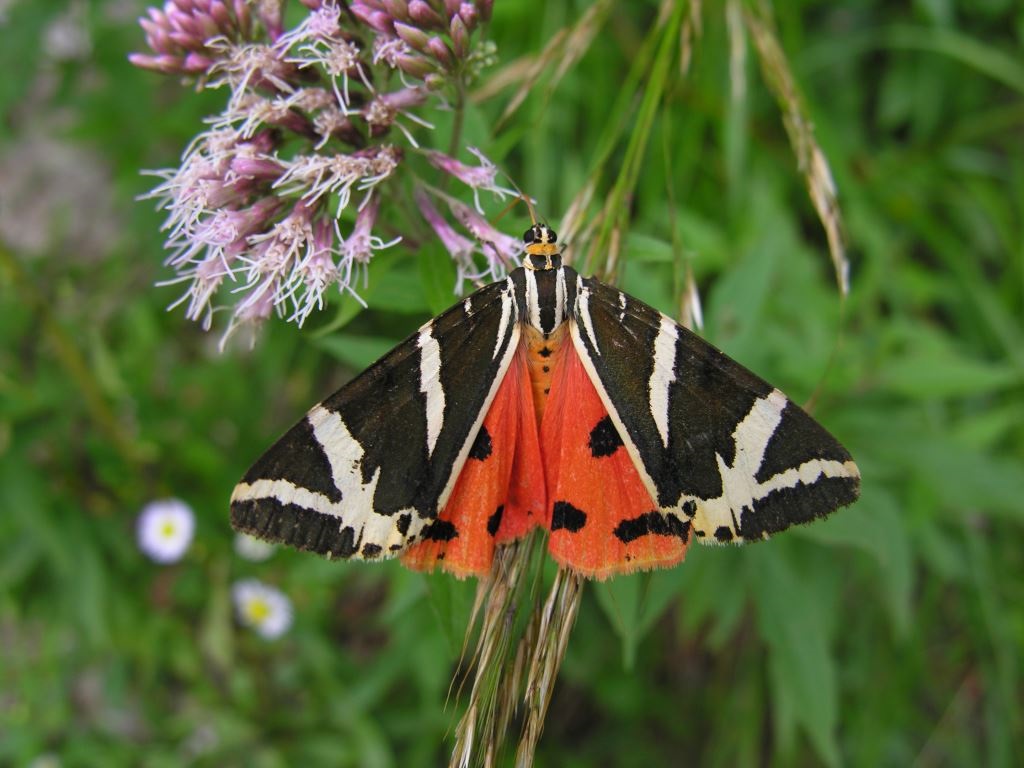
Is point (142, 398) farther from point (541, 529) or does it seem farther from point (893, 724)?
point (893, 724)

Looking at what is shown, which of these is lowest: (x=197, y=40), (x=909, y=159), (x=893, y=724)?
(x=893, y=724)

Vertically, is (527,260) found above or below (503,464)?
above

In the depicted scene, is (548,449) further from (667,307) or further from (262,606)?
(262,606)

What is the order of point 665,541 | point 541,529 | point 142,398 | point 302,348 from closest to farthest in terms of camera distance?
point 665,541 < point 541,529 < point 142,398 < point 302,348

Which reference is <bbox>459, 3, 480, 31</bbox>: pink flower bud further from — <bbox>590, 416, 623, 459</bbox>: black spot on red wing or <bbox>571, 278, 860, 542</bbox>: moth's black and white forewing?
<bbox>590, 416, 623, 459</bbox>: black spot on red wing

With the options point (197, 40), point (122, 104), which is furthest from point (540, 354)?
point (122, 104)

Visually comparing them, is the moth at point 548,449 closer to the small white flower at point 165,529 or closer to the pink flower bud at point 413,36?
the pink flower bud at point 413,36

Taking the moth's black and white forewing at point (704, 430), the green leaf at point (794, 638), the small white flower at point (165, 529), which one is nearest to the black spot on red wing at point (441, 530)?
the moth's black and white forewing at point (704, 430)
